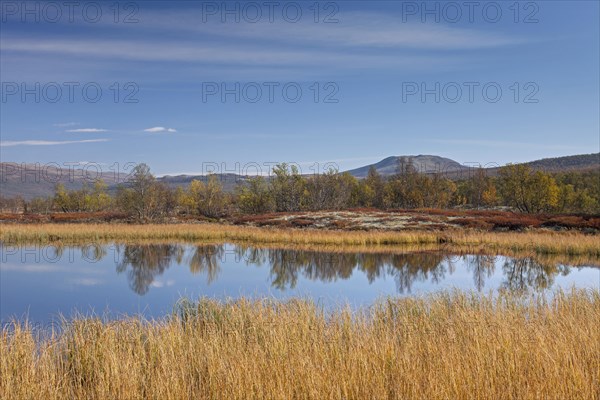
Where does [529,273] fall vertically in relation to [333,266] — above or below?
below

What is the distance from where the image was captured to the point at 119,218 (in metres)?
47.4

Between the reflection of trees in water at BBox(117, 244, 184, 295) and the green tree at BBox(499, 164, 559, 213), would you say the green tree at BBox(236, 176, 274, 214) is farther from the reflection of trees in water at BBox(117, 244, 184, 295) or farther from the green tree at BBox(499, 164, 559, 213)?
the reflection of trees in water at BBox(117, 244, 184, 295)

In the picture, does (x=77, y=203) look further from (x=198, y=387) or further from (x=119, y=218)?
(x=198, y=387)

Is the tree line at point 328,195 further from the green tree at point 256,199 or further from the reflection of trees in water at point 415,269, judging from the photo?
the reflection of trees in water at point 415,269

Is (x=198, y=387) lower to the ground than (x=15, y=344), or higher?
lower

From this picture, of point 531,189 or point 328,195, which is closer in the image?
point 531,189

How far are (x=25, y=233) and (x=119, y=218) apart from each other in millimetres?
16676

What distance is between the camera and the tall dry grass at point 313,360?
5.86m

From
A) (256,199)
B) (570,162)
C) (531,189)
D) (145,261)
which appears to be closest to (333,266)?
(145,261)

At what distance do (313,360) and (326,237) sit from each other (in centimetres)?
A: 2209

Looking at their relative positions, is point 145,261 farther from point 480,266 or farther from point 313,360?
point 313,360

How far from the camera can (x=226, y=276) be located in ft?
61.1

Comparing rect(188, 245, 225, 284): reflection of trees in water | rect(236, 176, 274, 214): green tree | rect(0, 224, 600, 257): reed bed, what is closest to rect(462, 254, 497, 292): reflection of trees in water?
rect(0, 224, 600, 257): reed bed

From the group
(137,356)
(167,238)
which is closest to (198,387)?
(137,356)
